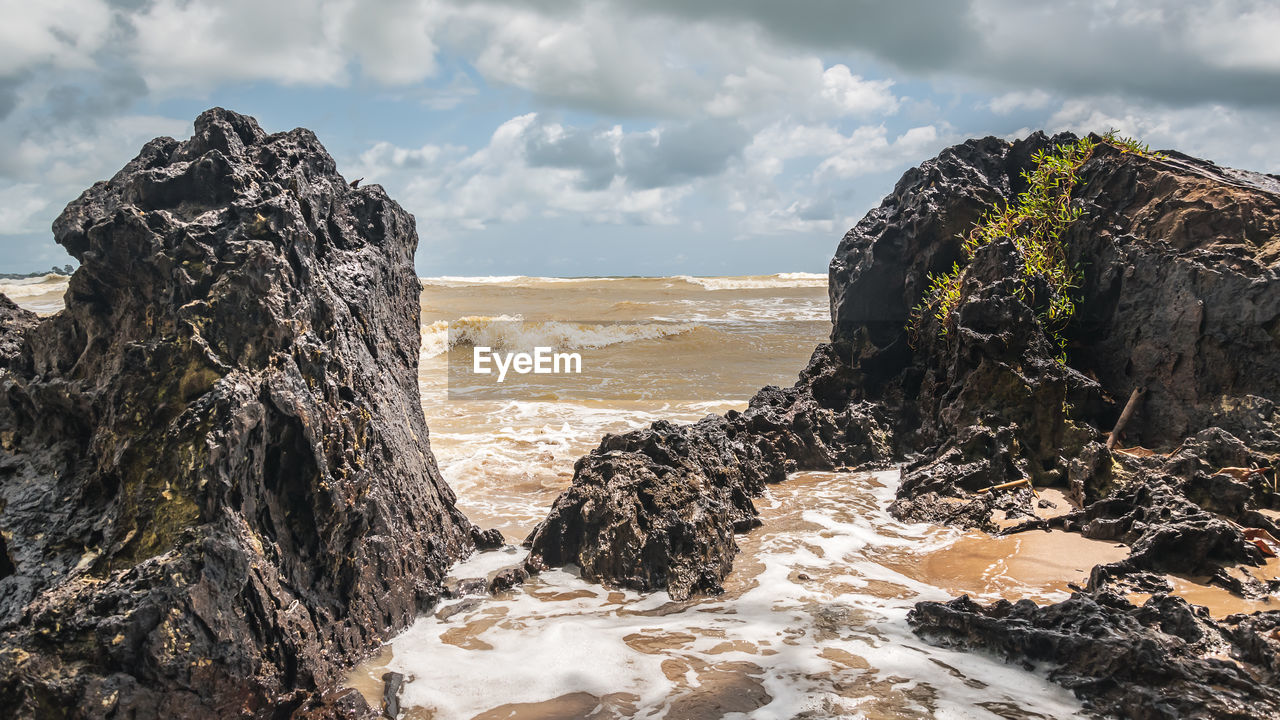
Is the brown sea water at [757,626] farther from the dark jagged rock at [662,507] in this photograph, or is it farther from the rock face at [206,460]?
the rock face at [206,460]

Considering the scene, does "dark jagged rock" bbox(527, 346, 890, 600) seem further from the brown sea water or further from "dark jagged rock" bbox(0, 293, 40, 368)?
"dark jagged rock" bbox(0, 293, 40, 368)

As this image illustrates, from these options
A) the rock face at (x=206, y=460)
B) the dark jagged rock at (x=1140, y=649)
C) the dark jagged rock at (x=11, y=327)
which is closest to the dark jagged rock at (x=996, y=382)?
the dark jagged rock at (x=1140, y=649)

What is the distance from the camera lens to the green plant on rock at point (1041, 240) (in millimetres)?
6707

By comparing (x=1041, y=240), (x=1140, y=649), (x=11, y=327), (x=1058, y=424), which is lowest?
(x=1140, y=649)

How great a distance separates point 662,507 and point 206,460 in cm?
261

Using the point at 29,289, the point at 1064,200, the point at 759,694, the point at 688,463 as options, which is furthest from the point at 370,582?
the point at 29,289

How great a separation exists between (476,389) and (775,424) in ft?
23.7

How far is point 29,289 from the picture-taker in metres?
44.1

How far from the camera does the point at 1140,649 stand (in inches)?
122

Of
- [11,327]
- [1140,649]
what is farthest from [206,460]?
[1140,649]

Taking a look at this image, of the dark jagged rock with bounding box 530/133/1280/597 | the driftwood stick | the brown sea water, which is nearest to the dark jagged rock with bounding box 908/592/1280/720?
the brown sea water

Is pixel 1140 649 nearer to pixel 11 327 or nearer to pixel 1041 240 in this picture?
pixel 1041 240

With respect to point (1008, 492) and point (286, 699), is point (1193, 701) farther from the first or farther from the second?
point (286, 699)

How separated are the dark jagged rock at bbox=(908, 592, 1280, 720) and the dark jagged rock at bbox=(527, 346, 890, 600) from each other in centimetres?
145
